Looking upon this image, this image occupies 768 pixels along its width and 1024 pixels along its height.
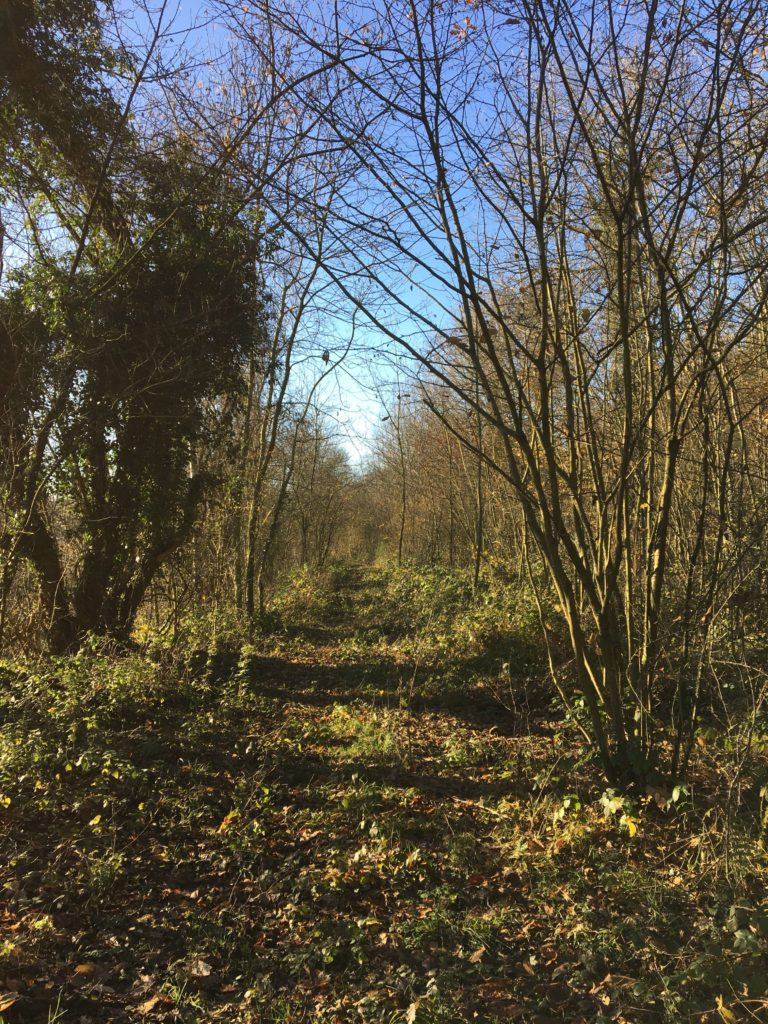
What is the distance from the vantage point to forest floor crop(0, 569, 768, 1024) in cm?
269

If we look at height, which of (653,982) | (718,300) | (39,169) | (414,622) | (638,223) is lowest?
(653,982)

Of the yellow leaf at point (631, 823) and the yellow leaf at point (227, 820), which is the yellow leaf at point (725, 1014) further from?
the yellow leaf at point (227, 820)

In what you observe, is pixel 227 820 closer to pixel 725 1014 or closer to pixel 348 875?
pixel 348 875

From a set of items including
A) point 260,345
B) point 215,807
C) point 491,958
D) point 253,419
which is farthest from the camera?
point 253,419

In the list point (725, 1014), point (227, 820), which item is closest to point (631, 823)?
point (725, 1014)

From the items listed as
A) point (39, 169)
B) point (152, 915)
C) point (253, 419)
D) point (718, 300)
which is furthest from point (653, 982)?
point (253, 419)

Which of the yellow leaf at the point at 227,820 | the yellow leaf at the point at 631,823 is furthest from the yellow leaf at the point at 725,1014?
the yellow leaf at the point at 227,820

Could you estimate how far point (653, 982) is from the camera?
2609 mm

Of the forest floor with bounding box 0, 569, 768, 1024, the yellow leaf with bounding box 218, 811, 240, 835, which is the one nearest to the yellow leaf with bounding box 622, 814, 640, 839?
the forest floor with bounding box 0, 569, 768, 1024

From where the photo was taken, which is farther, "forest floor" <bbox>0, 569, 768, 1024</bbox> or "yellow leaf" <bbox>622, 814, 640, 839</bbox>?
"yellow leaf" <bbox>622, 814, 640, 839</bbox>

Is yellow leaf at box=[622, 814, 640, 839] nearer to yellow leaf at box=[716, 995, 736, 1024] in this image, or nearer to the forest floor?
the forest floor

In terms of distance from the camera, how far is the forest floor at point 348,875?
106 inches

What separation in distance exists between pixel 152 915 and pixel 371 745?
249 cm

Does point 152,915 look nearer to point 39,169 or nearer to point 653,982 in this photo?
point 653,982
